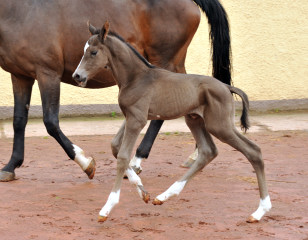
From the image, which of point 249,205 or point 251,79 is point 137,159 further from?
point 251,79

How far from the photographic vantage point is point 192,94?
4676 mm

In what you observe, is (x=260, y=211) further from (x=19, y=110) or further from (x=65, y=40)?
(x=19, y=110)

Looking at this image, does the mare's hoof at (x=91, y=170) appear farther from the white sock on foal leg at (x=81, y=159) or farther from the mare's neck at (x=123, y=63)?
the mare's neck at (x=123, y=63)

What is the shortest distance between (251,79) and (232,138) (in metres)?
5.58

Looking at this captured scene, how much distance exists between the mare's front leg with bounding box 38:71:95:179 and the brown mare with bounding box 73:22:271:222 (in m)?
1.17

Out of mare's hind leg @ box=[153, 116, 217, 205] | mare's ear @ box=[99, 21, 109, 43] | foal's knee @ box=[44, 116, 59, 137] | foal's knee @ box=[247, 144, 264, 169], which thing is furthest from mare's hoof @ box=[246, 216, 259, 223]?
foal's knee @ box=[44, 116, 59, 137]

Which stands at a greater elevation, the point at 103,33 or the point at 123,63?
the point at 103,33

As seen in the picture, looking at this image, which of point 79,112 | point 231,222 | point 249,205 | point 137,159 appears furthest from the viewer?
point 79,112

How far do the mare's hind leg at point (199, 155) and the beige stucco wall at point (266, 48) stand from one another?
488 cm

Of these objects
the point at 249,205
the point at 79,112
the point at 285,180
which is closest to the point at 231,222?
the point at 249,205

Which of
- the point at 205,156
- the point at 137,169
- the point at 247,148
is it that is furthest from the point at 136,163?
the point at 247,148

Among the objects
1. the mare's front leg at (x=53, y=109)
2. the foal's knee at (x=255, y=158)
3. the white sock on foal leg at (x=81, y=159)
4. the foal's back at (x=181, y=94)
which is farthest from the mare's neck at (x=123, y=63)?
the white sock on foal leg at (x=81, y=159)

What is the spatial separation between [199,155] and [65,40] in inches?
73.7

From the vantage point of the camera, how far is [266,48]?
32.8 ft
